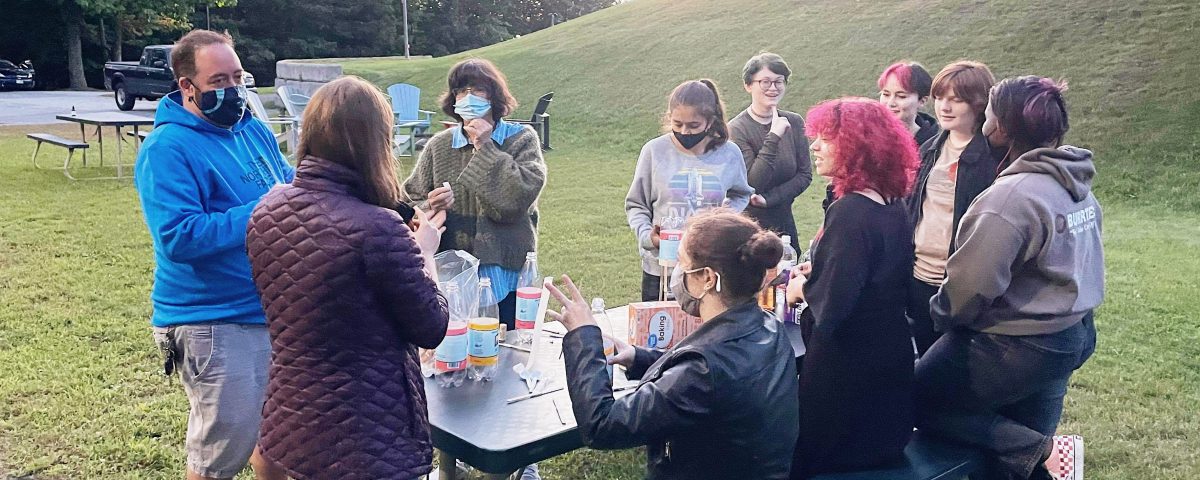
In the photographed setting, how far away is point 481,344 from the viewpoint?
2748 mm

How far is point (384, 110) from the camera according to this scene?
2.12 m

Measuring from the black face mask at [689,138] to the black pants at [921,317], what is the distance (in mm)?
1077

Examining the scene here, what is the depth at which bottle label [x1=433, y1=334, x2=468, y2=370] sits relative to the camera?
265 cm

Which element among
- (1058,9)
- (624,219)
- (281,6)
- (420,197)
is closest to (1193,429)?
(420,197)

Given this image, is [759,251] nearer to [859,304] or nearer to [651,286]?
[859,304]

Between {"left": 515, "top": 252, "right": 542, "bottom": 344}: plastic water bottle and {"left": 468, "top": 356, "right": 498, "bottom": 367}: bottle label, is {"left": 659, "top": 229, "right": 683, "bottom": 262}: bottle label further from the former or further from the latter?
{"left": 468, "top": 356, "right": 498, "bottom": 367}: bottle label

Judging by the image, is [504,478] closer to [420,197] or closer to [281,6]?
[420,197]

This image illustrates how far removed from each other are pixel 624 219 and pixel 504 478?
6.62 metres

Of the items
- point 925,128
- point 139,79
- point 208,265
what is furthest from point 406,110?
point 139,79

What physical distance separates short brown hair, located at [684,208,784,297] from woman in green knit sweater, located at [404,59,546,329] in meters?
1.48

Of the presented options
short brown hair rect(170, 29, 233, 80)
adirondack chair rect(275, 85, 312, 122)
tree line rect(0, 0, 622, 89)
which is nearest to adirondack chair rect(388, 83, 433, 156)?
adirondack chair rect(275, 85, 312, 122)

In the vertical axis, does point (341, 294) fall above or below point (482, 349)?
above

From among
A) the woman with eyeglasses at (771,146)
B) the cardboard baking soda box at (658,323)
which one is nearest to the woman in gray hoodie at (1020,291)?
Result: the cardboard baking soda box at (658,323)

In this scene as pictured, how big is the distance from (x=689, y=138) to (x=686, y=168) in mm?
135
